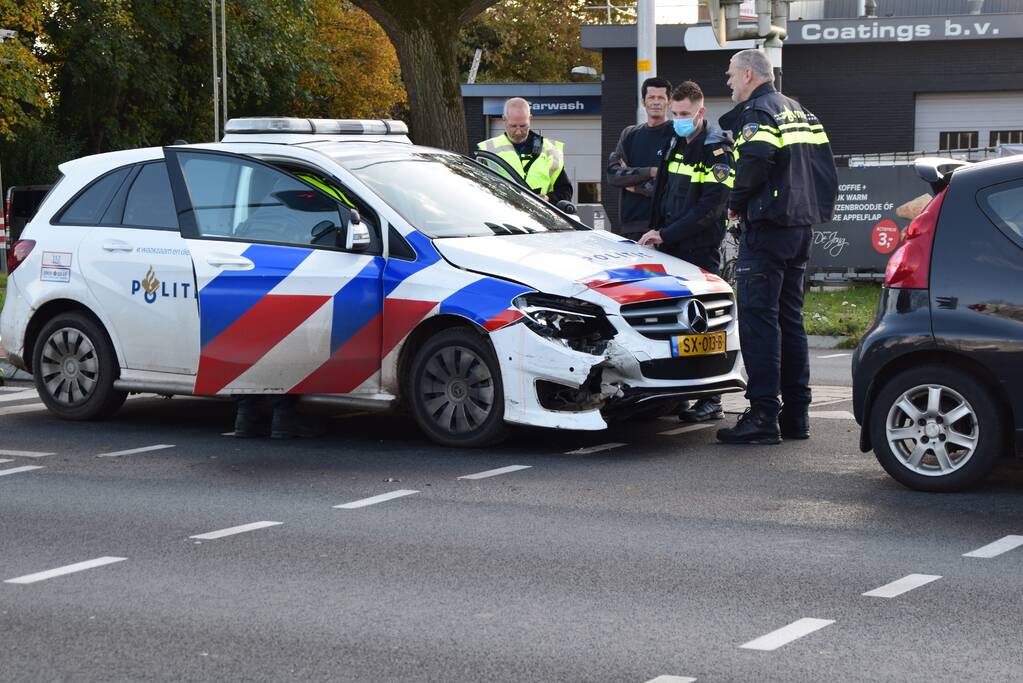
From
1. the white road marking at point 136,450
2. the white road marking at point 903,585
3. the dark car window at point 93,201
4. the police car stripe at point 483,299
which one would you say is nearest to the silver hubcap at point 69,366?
the dark car window at point 93,201

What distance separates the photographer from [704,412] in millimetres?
9430

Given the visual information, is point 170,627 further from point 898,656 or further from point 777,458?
point 777,458

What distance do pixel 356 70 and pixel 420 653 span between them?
48.1 m

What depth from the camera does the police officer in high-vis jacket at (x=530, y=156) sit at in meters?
11.0

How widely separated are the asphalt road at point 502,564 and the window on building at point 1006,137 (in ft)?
79.7

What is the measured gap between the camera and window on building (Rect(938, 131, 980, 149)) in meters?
31.5

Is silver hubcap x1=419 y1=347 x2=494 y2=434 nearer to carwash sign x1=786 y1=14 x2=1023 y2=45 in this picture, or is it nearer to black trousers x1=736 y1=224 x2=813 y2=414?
black trousers x1=736 y1=224 x2=813 y2=414

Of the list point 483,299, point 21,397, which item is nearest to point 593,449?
point 483,299

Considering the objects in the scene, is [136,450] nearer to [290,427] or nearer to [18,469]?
[18,469]

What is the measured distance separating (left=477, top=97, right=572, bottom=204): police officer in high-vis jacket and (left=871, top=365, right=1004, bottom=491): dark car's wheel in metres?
4.32

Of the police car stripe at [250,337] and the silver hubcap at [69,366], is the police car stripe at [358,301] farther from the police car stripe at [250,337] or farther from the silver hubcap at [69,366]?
the silver hubcap at [69,366]

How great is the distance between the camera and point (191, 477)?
783 cm

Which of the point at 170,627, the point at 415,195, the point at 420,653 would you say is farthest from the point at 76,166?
the point at 420,653

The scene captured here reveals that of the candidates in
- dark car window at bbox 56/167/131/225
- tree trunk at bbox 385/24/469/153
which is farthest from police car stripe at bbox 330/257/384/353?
tree trunk at bbox 385/24/469/153
